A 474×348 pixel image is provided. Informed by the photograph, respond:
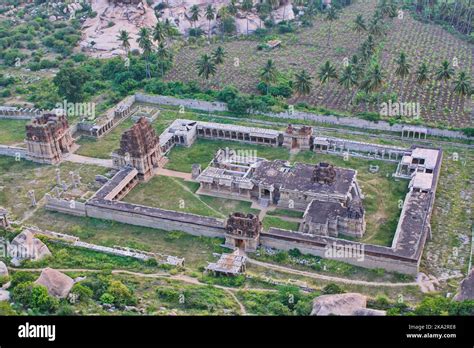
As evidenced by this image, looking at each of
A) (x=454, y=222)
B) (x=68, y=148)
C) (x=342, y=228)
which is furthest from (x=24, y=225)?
(x=454, y=222)

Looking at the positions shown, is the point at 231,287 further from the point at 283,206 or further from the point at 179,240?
the point at 283,206

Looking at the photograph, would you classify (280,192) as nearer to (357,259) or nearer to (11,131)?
(357,259)

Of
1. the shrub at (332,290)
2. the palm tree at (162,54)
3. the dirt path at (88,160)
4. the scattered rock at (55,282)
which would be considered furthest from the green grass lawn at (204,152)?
the scattered rock at (55,282)

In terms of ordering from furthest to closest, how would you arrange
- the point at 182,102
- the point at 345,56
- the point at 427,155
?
the point at 345,56, the point at 182,102, the point at 427,155

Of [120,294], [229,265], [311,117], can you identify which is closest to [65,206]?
[120,294]

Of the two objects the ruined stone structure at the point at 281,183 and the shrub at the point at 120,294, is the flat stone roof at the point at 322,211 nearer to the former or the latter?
the ruined stone structure at the point at 281,183

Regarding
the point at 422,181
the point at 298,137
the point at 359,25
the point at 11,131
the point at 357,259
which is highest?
the point at 359,25

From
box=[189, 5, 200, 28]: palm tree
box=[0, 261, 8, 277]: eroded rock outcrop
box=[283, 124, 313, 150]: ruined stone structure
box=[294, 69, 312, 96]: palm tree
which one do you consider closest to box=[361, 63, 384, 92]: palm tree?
box=[294, 69, 312, 96]: palm tree
